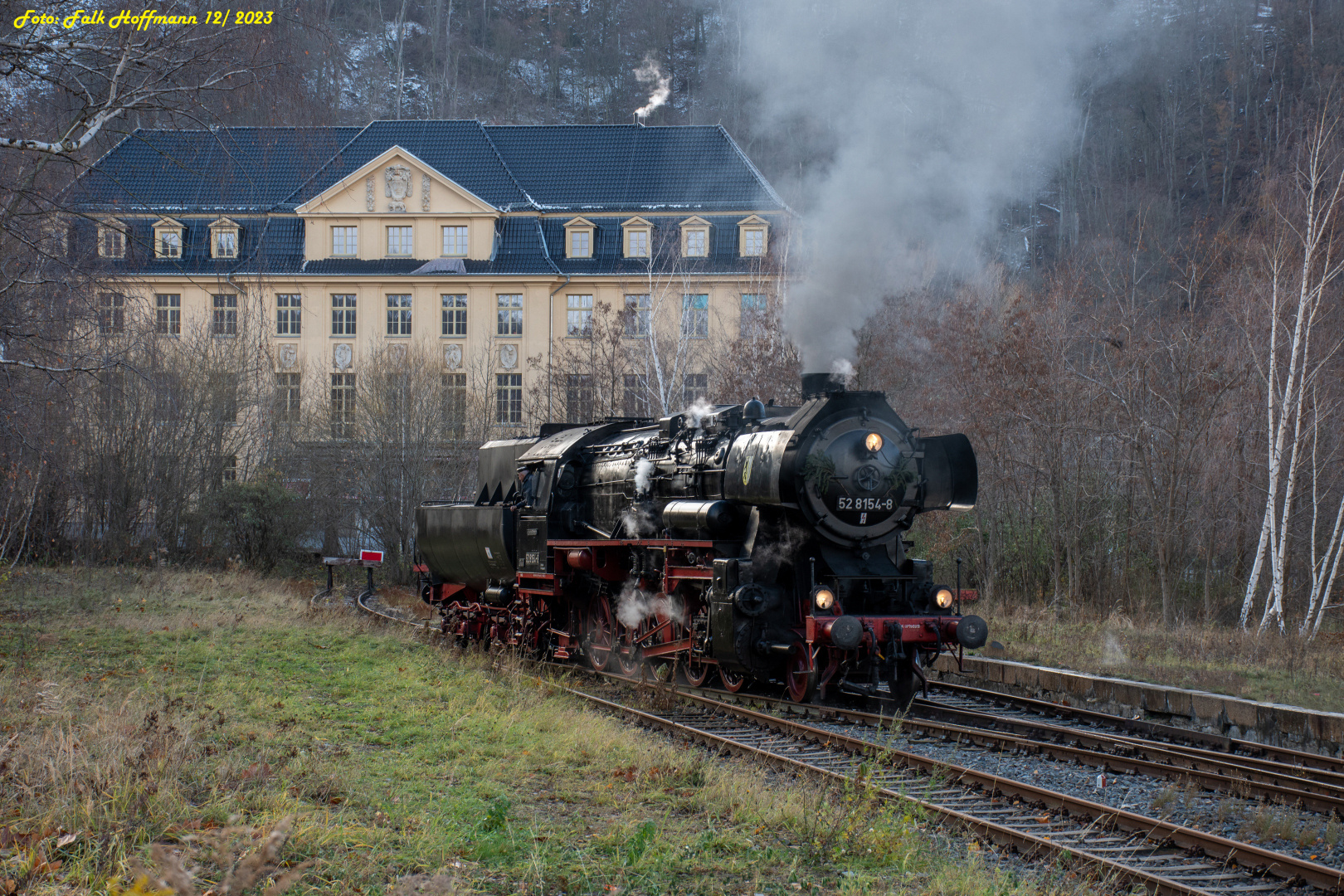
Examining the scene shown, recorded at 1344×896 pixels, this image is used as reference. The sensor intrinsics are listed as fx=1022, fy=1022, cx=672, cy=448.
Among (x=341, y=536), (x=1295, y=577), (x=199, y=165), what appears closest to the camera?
(x=199, y=165)

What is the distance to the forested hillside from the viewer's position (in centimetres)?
895

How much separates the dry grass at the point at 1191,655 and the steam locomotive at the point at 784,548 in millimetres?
3323

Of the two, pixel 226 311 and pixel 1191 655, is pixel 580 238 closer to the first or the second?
pixel 226 311

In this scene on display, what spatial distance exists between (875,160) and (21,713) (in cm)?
1062

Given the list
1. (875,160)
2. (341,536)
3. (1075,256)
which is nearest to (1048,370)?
(1075,256)

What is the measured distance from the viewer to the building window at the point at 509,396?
38.2 metres

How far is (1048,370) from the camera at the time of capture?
20.9 meters

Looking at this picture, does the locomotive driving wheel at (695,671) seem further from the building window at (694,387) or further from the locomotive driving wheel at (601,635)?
the building window at (694,387)

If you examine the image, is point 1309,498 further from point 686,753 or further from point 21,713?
point 21,713

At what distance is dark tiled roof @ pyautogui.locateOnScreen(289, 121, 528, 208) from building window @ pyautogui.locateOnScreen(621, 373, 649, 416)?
12761 millimetres

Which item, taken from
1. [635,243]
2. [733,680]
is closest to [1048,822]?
[733,680]

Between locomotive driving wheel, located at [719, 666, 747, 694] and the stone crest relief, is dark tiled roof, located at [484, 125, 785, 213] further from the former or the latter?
locomotive driving wheel, located at [719, 666, 747, 694]

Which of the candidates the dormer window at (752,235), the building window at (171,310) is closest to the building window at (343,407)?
the building window at (171,310)

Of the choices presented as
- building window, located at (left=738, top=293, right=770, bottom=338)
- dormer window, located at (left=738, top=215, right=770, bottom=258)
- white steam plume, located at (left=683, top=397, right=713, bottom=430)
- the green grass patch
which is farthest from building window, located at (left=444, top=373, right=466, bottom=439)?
white steam plume, located at (left=683, top=397, right=713, bottom=430)
